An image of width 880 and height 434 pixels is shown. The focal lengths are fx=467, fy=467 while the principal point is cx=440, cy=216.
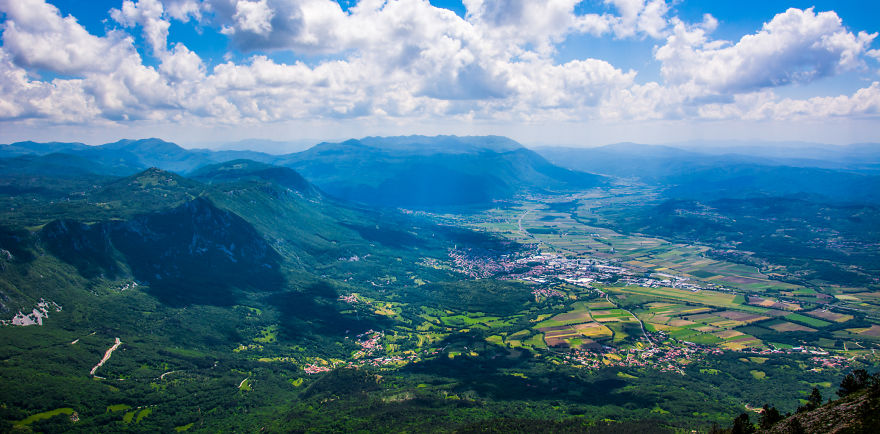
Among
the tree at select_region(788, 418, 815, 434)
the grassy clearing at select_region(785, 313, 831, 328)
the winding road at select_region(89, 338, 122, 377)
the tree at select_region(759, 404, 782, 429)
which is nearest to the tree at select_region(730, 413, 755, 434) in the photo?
the tree at select_region(759, 404, 782, 429)

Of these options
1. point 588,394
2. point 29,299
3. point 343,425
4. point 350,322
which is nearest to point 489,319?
point 350,322

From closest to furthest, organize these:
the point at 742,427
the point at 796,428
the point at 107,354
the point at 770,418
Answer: the point at 796,428, the point at 742,427, the point at 770,418, the point at 107,354

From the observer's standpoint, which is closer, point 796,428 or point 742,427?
point 796,428

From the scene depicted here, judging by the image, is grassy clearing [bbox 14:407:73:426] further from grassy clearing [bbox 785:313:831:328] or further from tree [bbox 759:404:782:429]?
grassy clearing [bbox 785:313:831:328]

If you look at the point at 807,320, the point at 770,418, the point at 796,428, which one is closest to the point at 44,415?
the point at 796,428

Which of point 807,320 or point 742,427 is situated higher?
point 742,427

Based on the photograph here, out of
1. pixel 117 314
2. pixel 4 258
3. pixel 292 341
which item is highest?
pixel 4 258

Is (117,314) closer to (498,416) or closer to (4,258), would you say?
(4,258)

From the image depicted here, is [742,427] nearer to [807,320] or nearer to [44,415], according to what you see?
[807,320]

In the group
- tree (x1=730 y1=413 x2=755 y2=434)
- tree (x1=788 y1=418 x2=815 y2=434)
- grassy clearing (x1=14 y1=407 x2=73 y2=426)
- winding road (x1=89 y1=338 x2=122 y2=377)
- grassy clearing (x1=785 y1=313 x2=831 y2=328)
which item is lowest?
grassy clearing (x1=785 y1=313 x2=831 y2=328)

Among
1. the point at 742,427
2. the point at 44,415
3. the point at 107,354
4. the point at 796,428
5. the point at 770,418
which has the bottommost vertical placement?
the point at 107,354

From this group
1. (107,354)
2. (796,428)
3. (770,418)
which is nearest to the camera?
(796,428)
